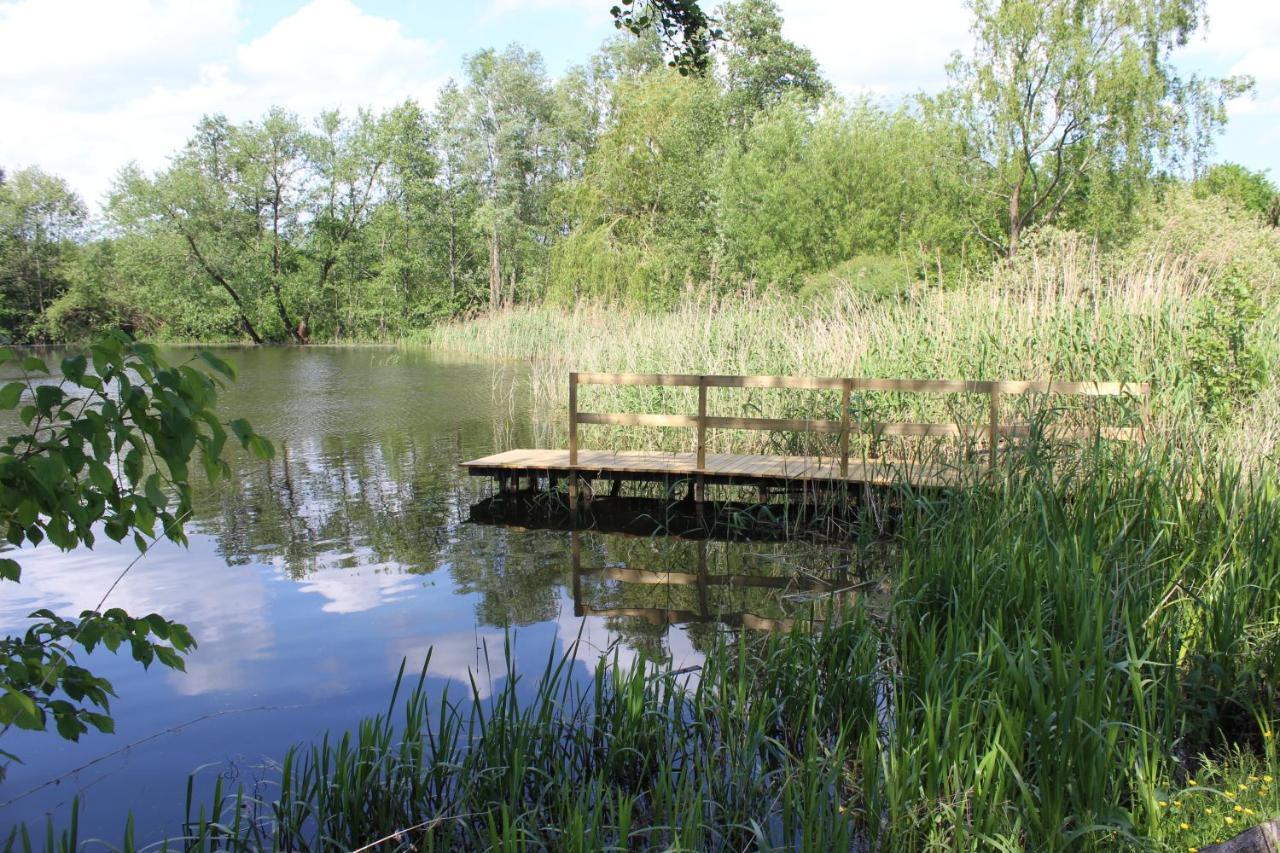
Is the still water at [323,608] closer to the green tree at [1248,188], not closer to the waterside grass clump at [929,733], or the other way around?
the waterside grass clump at [929,733]

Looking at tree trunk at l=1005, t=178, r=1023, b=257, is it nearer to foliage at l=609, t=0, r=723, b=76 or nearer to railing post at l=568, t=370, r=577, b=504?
railing post at l=568, t=370, r=577, b=504

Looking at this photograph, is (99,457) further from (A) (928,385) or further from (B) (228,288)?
(B) (228,288)

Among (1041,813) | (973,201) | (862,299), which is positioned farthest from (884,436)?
(973,201)

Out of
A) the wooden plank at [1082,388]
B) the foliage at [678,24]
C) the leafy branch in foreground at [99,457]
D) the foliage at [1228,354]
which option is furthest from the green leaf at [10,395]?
the foliage at [1228,354]

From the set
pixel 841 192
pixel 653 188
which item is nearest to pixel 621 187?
pixel 653 188

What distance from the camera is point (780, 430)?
338 inches

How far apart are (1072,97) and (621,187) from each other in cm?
1243

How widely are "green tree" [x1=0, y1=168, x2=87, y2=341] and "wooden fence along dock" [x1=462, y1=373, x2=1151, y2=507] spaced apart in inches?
1490

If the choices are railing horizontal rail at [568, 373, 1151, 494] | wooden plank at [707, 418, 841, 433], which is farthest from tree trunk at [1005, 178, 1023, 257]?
wooden plank at [707, 418, 841, 433]

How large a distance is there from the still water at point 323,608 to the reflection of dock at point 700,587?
3 centimetres

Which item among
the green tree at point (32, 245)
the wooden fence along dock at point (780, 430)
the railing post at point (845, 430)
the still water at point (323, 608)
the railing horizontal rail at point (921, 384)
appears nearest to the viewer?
the still water at point (323, 608)

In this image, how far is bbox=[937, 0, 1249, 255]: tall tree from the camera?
2206 cm

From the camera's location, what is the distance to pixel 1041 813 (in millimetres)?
2918

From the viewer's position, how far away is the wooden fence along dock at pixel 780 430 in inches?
287
